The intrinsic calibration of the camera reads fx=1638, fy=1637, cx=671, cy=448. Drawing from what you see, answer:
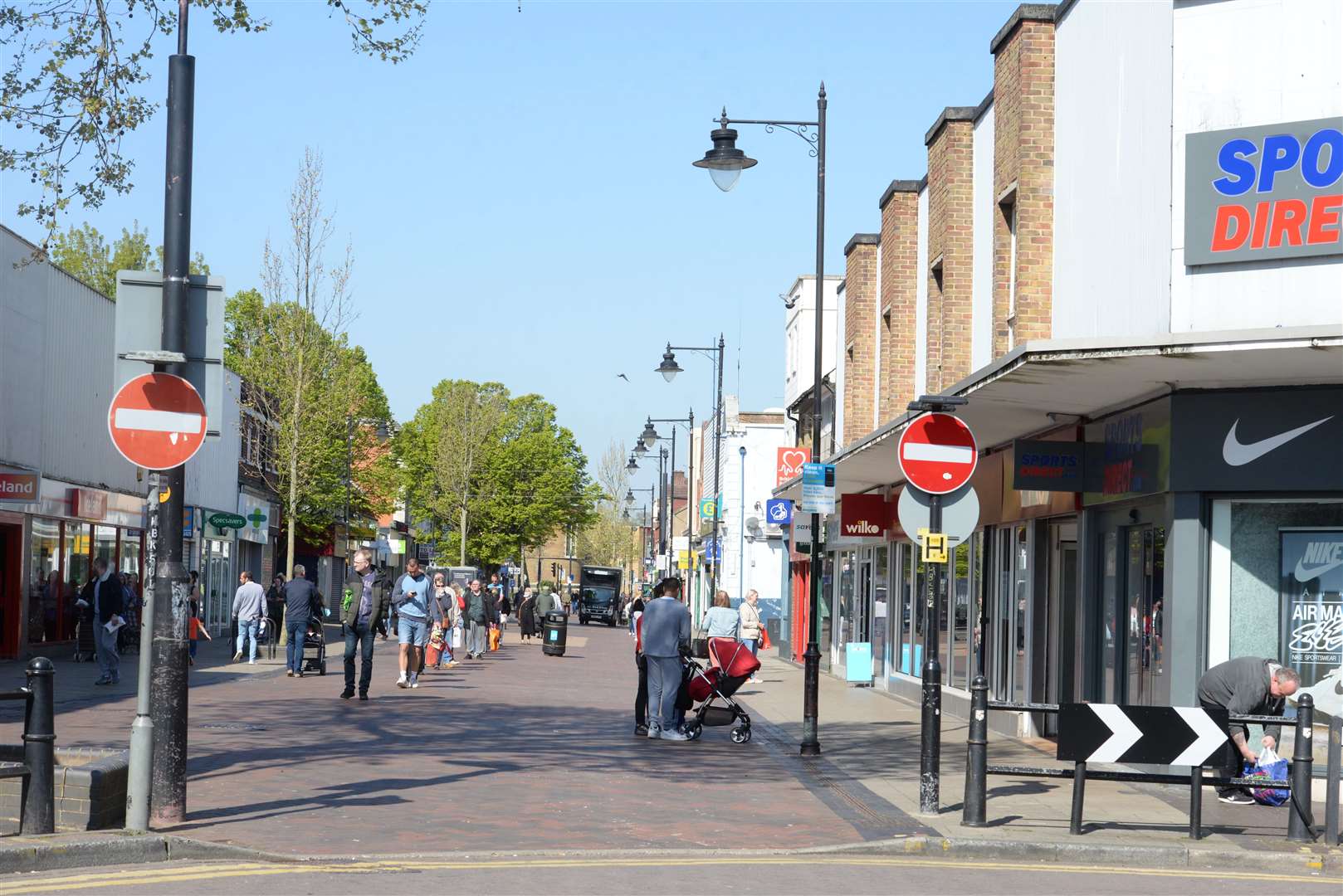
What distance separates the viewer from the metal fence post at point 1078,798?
35.8ft

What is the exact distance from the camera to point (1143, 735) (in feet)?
36.6

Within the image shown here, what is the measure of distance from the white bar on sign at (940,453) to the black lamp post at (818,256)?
16.8ft

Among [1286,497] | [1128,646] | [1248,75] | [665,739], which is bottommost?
[665,739]

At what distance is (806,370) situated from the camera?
144ft

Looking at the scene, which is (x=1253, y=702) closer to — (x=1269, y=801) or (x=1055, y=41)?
(x=1269, y=801)

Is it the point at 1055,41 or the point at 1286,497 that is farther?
the point at 1055,41

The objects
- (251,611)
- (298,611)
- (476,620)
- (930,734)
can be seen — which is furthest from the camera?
(476,620)

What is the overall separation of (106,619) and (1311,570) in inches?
690

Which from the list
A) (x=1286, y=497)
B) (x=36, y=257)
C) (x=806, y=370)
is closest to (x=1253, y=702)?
(x=1286, y=497)

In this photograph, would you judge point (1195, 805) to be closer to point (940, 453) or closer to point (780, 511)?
point (940, 453)

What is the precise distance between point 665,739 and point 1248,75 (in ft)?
30.8

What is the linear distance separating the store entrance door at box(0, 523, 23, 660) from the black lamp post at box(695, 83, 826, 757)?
18.1 m

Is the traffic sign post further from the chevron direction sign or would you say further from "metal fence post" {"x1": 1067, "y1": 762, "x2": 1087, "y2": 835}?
"metal fence post" {"x1": 1067, "y1": 762, "x2": 1087, "y2": 835}

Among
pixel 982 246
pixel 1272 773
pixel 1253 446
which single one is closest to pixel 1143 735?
pixel 1272 773
